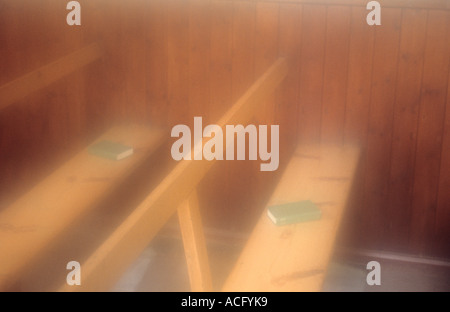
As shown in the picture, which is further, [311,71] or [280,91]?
[280,91]

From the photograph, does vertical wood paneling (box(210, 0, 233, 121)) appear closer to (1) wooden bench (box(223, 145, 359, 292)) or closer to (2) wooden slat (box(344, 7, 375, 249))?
(1) wooden bench (box(223, 145, 359, 292))

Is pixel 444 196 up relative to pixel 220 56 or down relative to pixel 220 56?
down

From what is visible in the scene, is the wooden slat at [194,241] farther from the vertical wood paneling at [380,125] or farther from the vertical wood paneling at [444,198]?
the vertical wood paneling at [444,198]

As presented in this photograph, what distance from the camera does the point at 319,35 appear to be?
411cm

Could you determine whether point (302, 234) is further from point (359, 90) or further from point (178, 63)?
point (178, 63)

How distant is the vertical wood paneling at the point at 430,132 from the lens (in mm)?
3859

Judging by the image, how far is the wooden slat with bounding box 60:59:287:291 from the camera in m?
2.21

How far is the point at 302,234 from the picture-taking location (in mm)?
3229

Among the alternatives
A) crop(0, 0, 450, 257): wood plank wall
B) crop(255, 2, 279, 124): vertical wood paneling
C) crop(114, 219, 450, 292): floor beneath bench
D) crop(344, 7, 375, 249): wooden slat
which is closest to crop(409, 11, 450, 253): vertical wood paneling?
crop(0, 0, 450, 257): wood plank wall

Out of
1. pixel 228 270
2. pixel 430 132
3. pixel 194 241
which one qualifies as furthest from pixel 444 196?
pixel 194 241

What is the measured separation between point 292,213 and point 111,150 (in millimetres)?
1349
